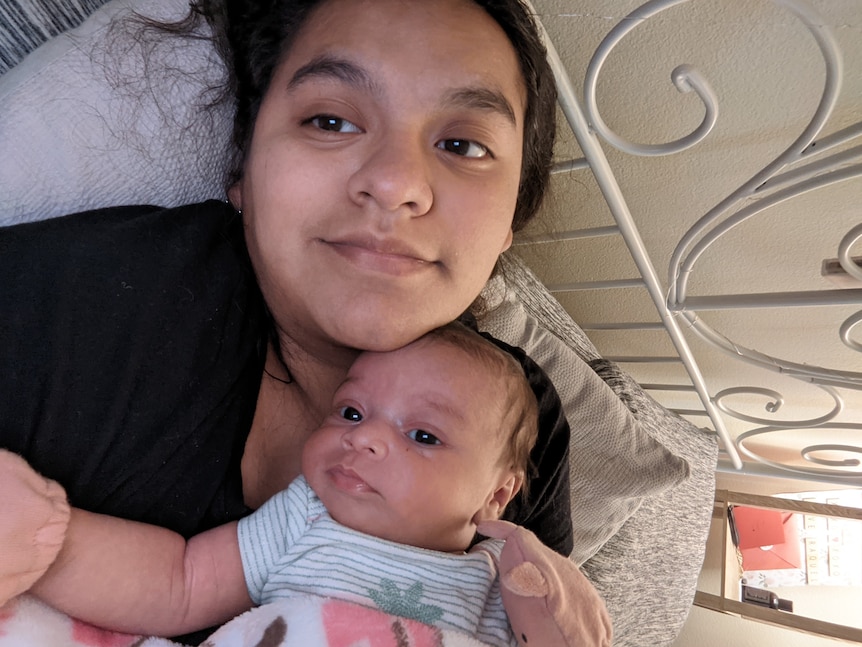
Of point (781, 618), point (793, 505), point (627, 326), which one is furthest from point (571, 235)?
point (781, 618)

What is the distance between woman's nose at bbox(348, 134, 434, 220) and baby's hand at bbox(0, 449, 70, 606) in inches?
15.2

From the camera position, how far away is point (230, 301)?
70 centimetres

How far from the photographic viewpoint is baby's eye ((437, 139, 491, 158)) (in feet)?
2.31

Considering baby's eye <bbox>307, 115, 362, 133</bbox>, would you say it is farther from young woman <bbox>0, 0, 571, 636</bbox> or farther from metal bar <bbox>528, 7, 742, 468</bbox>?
metal bar <bbox>528, 7, 742, 468</bbox>

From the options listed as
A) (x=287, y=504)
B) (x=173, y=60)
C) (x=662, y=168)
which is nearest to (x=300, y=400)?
(x=287, y=504)

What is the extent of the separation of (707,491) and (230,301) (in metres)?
1.44

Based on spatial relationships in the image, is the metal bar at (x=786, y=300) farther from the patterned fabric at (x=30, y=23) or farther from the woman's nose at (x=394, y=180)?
the patterned fabric at (x=30, y=23)

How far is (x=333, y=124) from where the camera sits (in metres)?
0.69

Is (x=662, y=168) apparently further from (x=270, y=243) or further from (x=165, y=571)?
(x=165, y=571)

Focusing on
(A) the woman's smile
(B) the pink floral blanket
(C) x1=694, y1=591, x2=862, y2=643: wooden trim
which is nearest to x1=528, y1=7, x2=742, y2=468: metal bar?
(A) the woman's smile

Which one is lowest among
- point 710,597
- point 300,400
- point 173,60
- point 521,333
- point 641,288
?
point 710,597

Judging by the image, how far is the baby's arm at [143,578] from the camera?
1.75ft

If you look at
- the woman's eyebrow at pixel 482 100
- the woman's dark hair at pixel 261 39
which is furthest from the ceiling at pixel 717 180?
the woman's eyebrow at pixel 482 100

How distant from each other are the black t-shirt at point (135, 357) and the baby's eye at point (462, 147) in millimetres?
280
